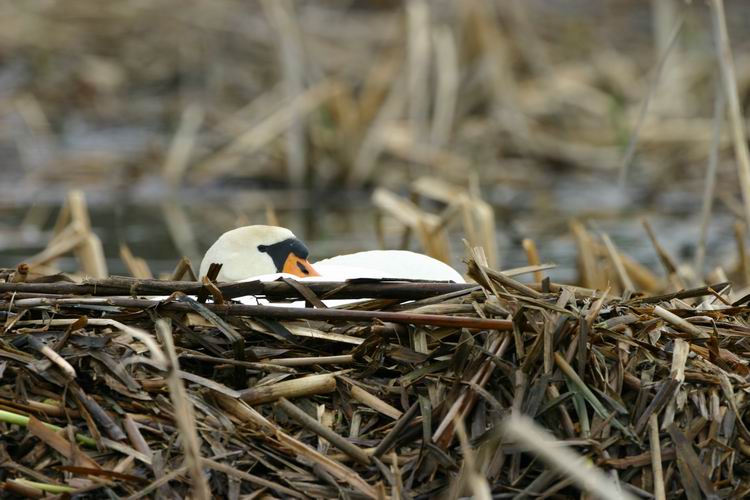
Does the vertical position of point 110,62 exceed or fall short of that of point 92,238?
it exceeds it

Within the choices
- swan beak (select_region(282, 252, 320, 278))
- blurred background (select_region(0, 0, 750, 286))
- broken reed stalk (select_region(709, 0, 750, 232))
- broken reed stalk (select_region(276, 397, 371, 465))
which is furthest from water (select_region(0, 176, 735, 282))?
broken reed stalk (select_region(276, 397, 371, 465))

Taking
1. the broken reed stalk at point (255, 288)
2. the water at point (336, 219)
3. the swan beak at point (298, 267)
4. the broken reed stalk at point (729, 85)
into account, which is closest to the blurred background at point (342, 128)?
the water at point (336, 219)

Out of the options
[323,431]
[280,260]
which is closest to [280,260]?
[280,260]

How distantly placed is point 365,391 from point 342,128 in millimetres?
6543

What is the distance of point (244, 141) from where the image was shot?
367 inches

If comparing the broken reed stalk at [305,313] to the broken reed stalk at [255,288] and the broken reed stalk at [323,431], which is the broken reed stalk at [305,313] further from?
the broken reed stalk at [323,431]

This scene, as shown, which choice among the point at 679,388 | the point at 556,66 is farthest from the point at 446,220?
the point at 556,66

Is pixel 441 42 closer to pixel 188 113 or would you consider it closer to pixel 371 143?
pixel 371 143

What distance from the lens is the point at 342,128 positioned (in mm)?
9141

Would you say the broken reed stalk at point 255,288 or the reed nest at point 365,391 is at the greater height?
the broken reed stalk at point 255,288

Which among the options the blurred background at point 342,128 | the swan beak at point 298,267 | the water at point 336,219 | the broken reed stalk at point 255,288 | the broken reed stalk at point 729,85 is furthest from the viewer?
the blurred background at point 342,128

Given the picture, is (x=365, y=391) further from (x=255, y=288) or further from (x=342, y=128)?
(x=342, y=128)

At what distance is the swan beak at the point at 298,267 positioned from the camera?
11.3ft

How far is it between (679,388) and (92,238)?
10.0 ft
